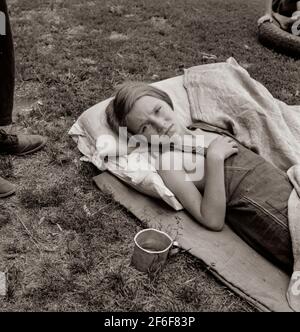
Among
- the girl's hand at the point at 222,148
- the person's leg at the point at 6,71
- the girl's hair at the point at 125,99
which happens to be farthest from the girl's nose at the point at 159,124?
the person's leg at the point at 6,71

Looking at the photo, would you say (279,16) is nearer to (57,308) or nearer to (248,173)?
(248,173)

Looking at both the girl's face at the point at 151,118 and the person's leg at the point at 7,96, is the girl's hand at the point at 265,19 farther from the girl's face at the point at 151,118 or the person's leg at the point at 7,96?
the person's leg at the point at 7,96

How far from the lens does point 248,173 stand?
2.93 m

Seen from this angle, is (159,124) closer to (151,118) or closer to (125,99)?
(151,118)

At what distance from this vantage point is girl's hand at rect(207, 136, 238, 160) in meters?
2.98

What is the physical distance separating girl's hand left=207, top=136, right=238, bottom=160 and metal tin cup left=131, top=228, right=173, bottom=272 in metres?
0.66

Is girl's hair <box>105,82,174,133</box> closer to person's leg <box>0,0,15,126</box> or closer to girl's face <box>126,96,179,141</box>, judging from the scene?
girl's face <box>126,96,179,141</box>

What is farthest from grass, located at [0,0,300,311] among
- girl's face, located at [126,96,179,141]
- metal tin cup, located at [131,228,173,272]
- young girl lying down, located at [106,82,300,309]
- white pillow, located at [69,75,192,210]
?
girl's face, located at [126,96,179,141]

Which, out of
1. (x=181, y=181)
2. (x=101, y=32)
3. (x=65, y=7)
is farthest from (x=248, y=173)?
(x=65, y=7)

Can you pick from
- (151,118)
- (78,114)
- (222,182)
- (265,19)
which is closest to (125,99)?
(151,118)

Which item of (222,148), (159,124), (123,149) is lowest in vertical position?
(123,149)

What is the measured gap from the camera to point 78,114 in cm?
441

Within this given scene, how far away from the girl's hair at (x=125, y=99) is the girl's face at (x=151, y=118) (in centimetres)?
4

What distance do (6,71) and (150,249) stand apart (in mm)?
1705
